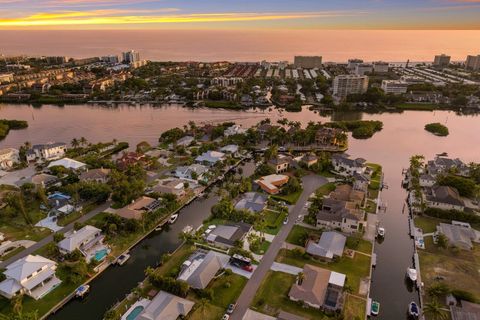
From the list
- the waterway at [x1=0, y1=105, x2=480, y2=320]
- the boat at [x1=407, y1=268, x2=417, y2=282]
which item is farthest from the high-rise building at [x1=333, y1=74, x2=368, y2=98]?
the boat at [x1=407, y1=268, x2=417, y2=282]

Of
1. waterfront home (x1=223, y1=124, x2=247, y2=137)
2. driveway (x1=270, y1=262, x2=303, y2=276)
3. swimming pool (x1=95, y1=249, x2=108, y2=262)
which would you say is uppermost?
waterfront home (x1=223, y1=124, x2=247, y2=137)

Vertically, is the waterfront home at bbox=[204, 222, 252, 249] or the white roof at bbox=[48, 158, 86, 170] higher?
the white roof at bbox=[48, 158, 86, 170]

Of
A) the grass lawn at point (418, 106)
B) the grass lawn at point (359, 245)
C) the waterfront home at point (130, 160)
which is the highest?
the grass lawn at point (418, 106)

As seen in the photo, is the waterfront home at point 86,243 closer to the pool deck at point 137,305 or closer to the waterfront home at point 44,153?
the pool deck at point 137,305

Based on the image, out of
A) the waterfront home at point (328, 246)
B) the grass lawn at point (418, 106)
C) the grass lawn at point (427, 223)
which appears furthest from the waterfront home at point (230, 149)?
the grass lawn at point (418, 106)

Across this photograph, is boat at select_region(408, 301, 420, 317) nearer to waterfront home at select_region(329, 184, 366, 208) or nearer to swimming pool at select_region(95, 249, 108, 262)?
waterfront home at select_region(329, 184, 366, 208)

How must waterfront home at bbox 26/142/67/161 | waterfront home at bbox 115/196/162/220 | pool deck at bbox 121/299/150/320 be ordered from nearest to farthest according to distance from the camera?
1. pool deck at bbox 121/299/150/320
2. waterfront home at bbox 115/196/162/220
3. waterfront home at bbox 26/142/67/161
